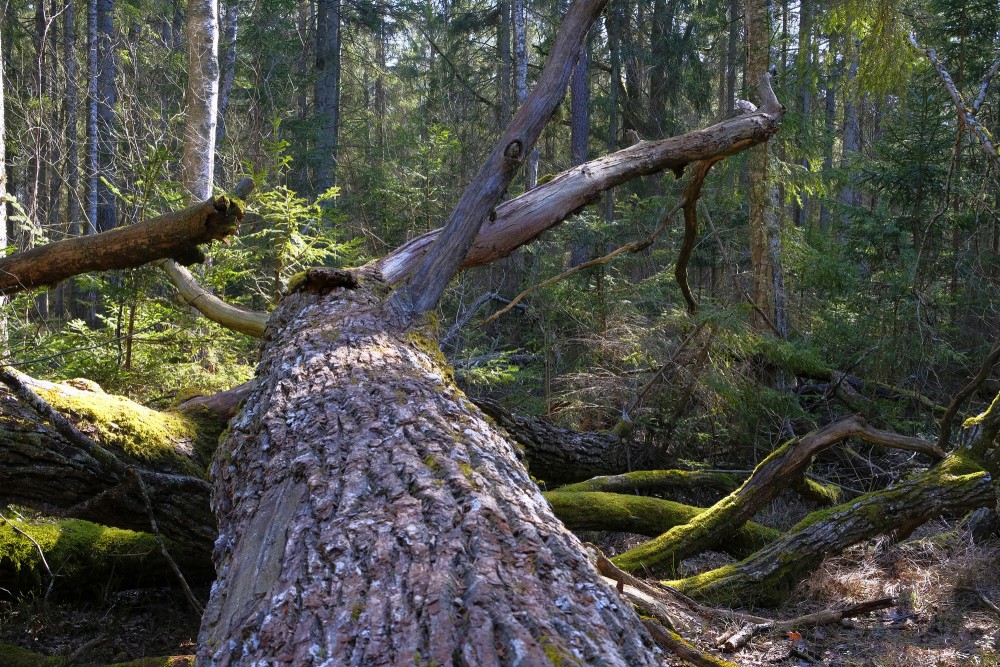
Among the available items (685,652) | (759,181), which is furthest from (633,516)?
(759,181)

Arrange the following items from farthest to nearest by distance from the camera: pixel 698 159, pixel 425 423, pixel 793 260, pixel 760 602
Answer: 1. pixel 793 260
2. pixel 698 159
3. pixel 760 602
4. pixel 425 423

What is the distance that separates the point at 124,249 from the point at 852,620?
4.75 metres

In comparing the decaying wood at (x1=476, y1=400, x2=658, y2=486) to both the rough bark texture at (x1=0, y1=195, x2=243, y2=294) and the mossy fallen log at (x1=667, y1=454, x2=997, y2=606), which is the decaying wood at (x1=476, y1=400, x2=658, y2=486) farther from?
the rough bark texture at (x1=0, y1=195, x2=243, y2=294)

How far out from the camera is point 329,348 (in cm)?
298

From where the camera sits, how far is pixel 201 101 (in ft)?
27.6

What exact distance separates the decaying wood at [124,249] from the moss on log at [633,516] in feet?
9.04

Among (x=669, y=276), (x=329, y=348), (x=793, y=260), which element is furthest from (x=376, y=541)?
(x=793, y=260)

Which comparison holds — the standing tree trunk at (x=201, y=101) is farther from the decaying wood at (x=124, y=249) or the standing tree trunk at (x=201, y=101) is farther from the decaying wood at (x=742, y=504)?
the decaying wood at (x=742, y=504)

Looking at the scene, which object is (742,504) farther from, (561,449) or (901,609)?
(561,449)

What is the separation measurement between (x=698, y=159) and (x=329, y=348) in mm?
3379

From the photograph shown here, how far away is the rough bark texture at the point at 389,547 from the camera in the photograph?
50.1 inches

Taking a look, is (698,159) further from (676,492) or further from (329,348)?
(329,348)

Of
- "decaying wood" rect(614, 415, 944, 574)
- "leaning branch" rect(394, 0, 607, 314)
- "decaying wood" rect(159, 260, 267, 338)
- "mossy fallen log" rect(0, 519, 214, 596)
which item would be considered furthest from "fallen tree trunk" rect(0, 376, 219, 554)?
"decaying wood" rect(614, 415, 944, 574)

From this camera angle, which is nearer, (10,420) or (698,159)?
(10,420)
